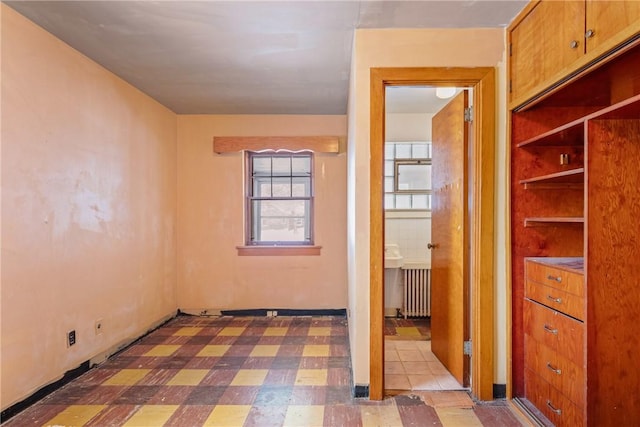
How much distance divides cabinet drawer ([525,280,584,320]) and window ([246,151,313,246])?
8.53ft

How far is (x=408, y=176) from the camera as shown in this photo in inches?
161

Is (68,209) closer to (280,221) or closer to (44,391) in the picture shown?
(44,391)

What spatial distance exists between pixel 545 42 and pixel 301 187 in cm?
288

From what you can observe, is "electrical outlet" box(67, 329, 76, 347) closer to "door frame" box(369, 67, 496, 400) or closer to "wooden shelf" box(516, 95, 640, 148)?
"door frame" box(369, 67, 496, 400)

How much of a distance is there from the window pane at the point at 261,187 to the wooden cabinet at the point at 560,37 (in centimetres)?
285

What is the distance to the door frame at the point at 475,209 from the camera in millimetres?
2230

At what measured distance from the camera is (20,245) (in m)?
2.12

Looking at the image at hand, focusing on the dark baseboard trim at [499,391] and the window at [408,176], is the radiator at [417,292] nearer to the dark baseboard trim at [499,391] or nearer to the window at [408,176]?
the window at [408,176]

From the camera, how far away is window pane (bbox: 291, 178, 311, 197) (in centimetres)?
428

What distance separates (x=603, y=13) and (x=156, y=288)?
4.04 metres

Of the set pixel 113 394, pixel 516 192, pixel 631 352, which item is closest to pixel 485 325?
pixel 631 352

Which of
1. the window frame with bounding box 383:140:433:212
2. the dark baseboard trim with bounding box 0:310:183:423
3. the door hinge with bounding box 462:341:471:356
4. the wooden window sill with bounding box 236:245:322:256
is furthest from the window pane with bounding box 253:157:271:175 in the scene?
the door hinge with bounding box 462:341:471:356

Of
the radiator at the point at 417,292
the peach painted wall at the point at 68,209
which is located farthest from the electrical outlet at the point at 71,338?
the radiator at the point at 417,292

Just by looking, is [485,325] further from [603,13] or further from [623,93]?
[603,13]
